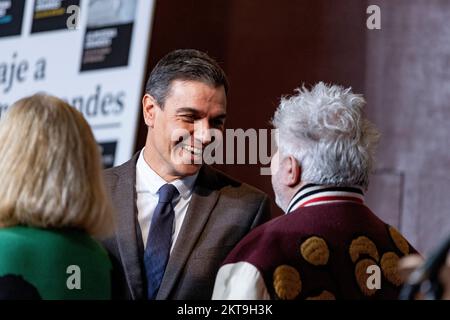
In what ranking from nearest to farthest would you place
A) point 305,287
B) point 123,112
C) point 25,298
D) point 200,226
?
point 25,298 → point 305,287 → point 200,226 → point 123,112

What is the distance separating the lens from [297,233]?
2.53 metres

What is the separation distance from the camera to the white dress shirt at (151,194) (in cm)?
298

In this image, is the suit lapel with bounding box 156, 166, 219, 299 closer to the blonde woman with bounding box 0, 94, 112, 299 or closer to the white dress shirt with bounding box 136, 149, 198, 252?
the white dress shirt with bounding box 136, 149, 198, 252

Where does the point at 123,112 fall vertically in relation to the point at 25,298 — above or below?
above

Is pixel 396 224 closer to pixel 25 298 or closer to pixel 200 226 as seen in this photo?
pixel 200 226

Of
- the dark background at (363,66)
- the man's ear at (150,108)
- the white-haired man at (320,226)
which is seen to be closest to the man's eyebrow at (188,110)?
the man's ear at (150,108)

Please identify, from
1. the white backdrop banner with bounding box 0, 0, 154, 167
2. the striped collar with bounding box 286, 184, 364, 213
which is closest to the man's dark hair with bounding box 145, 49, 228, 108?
the striped collar with bounding box 286, 184, 364, 213

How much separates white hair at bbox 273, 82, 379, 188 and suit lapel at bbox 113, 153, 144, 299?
0.50 meters

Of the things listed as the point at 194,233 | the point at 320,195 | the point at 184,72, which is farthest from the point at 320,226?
the point at 184,72

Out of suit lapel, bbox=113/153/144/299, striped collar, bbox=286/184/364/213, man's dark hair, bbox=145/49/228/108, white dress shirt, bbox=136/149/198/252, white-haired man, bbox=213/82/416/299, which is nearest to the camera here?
white-haired man, bbox=213/82/416/299

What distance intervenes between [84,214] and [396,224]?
2.76m

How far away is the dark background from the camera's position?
4.74 m

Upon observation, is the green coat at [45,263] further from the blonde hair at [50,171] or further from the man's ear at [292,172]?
the man's ear at [292,172]

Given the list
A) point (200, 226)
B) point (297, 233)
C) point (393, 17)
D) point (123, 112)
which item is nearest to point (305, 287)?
point (297, 233)
